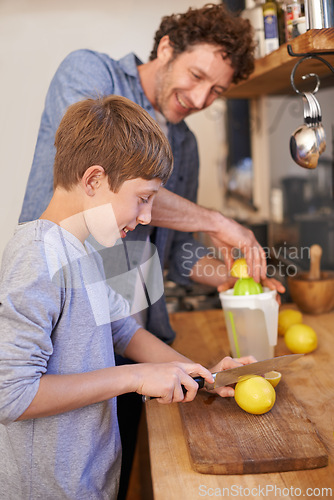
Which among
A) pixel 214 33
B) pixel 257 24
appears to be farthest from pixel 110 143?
pixel 257 24

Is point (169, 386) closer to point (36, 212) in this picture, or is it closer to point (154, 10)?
point (36, 212)

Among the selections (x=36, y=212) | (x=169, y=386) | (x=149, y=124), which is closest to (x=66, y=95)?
(x=36, y=212)

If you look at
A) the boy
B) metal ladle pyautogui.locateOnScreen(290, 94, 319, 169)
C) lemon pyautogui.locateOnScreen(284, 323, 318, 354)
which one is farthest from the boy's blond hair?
lemon pyautogui.locateOnScreen(284, 323, 318, 354)

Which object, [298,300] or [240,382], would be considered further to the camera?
[298,300]

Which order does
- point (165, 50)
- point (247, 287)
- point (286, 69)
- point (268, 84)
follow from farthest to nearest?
point (268, 84) < point (286, 69) < point (165, 50) < point (247, 287)

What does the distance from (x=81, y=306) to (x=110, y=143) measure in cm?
26

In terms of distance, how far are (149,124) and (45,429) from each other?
52cm

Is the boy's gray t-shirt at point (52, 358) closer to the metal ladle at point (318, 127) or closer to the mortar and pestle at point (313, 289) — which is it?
the metal ladle at point (318, 127)

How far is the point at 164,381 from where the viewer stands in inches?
33.1

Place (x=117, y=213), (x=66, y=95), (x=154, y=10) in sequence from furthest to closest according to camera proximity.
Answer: (x=154, y=10) → (x=66, y=95) → (x=117, y=213)

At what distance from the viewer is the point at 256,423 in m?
0.93

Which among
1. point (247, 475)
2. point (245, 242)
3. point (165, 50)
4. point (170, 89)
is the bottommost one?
point (247, 475)

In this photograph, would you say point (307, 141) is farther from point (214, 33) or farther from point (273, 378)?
point (273, 378)

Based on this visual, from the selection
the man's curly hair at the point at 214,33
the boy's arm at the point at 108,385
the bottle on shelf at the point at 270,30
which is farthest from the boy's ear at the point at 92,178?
the bottle on shelf at the point at 270,30
